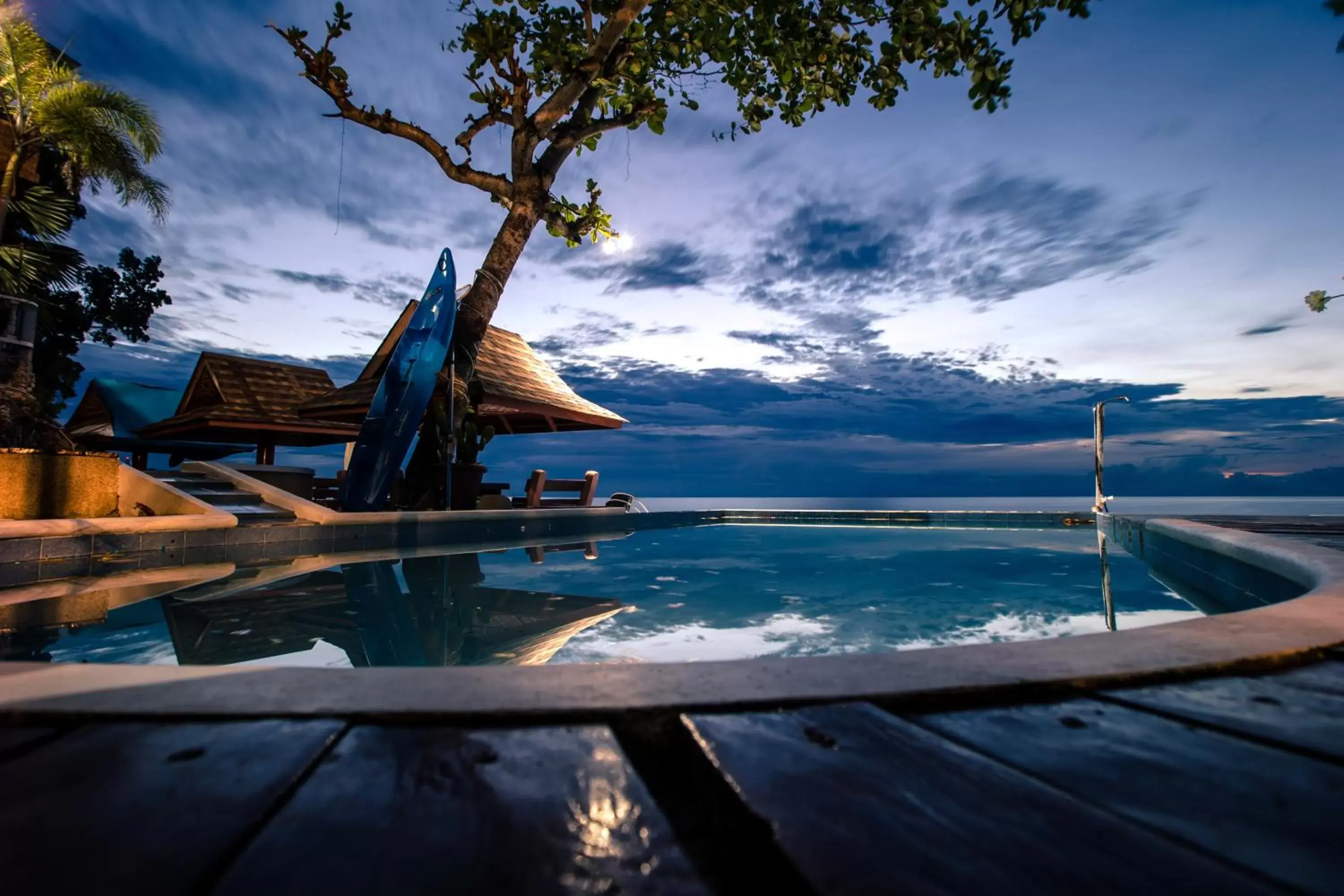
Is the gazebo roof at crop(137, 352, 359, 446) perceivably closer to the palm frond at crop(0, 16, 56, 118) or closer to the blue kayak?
the blue kayak

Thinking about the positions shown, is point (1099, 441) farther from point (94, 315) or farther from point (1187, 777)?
point (94, 315)

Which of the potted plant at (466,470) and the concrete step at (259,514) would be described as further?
the potted plant at (466,470)

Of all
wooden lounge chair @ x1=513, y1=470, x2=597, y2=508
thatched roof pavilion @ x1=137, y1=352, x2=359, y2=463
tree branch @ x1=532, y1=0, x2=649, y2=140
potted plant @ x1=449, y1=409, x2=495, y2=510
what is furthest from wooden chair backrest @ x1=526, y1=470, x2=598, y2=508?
tree branch @ x1=532, y1=0, x2=649, y2=140

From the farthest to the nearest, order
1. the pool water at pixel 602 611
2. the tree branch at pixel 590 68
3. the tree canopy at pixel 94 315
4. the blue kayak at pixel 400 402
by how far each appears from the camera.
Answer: the tree canopy at pixel 94 315 < the blue kayak at pixel 400 402 < the tree branch at pixel 590 68 < the pool water at pixel 602 611

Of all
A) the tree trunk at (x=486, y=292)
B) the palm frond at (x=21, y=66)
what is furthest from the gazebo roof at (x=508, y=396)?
the palm frond at (x=21, y=66)

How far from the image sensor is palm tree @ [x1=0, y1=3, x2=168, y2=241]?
1366 centimetres

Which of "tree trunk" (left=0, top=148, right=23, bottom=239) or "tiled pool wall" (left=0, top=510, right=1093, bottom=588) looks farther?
"tree trunk" (left=0, top=148, right=23, bottom=239)

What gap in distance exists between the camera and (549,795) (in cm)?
99

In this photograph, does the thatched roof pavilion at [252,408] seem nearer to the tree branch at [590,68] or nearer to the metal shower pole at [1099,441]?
the tree branch at [590,68]

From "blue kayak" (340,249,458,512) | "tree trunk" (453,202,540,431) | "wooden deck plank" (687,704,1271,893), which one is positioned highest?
"tree trunk" (453,202,540,431)

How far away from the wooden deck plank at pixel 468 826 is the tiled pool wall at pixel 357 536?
6784mm

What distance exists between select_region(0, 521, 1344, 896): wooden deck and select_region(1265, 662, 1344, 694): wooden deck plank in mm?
266

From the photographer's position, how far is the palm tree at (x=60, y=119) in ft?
44.8

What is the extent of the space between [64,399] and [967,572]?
26.5m
